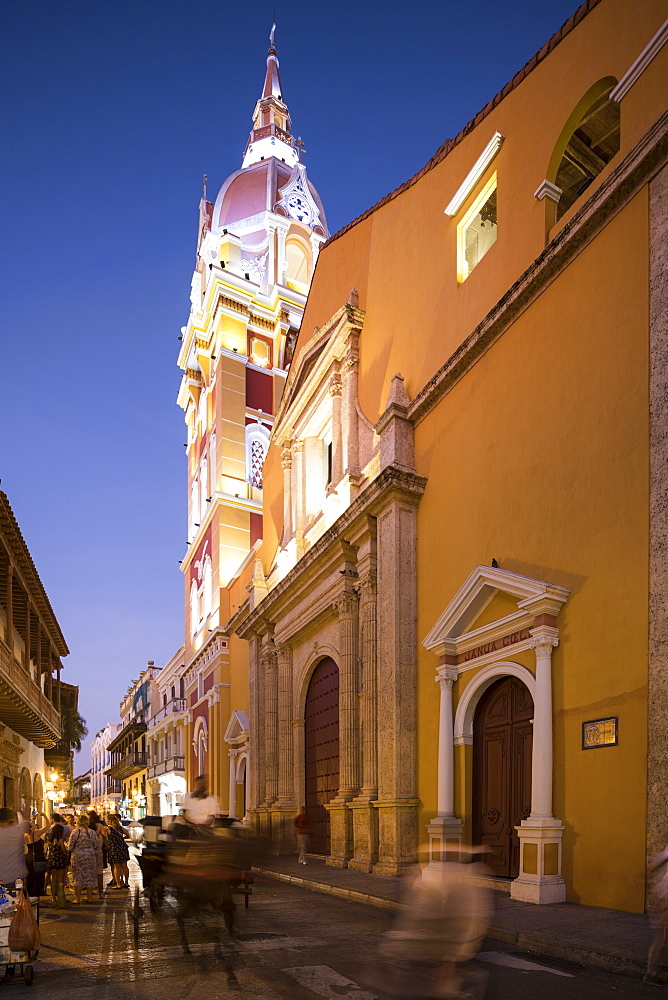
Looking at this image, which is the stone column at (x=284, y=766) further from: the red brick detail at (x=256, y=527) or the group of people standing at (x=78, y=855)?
the red brick detail at (x=256, y=527)

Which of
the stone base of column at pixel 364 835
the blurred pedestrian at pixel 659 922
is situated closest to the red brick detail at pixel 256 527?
the stone base of column at pixel 364 835

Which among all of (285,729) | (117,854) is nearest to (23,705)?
(285,729)

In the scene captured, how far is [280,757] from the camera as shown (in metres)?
20.7

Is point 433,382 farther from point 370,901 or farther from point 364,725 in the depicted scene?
point 370,901

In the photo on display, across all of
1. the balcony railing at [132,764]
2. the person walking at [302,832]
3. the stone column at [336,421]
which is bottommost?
the balcony railing at [132,764]

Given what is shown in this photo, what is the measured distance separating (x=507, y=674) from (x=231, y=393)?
2622cm

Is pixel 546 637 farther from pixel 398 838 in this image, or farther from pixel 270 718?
pixel 270 718

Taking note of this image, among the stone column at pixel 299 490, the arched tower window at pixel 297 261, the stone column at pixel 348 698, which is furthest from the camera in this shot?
the arched tower window at pixel 297 261

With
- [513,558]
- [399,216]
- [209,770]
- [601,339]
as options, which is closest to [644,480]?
[601,339]

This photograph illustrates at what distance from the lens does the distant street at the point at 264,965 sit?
578 centimetres

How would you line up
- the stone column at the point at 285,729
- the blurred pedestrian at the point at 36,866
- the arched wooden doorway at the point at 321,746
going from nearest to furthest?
the blurred pedestrian at the point at 36,866, the arched wooden doorway at the point at 321,746, the stone column at the point at 285,729

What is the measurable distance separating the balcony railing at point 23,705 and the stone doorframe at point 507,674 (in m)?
9.33

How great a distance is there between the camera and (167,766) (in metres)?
43.0

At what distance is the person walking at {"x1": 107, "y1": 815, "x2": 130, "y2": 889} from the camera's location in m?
12.9
